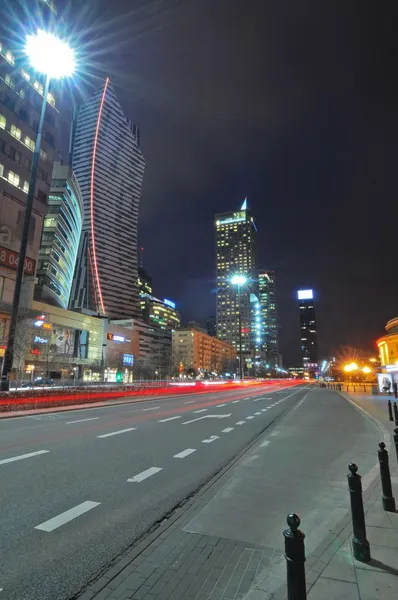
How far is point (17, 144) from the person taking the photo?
195 feet

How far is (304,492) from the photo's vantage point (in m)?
5.90

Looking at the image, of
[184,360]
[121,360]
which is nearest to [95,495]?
[121,360]

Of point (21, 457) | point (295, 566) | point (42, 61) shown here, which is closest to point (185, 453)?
point (21, 457)

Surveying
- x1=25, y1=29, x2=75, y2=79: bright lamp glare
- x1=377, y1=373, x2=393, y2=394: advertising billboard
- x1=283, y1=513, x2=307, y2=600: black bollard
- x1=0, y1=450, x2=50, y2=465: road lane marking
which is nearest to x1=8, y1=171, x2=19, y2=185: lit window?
x1=25, y1=29, x2=75, y2=79: bright lamp glare

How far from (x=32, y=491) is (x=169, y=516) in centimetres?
248

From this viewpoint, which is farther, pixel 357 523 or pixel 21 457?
pixel 21 457

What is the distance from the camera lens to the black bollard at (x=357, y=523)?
3.49m

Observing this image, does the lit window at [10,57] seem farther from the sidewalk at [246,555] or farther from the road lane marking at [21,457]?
the sidewalk at [246,555]

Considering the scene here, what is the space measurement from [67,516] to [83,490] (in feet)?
3.50

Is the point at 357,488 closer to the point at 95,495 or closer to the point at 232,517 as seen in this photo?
the point at 232,517

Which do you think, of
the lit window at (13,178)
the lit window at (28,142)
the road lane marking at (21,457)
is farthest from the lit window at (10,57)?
the road lane marking at (21,457)

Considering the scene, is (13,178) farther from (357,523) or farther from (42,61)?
(357,523)

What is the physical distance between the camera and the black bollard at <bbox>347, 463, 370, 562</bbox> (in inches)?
137

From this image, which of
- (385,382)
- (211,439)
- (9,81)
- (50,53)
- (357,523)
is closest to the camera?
(357,523)
